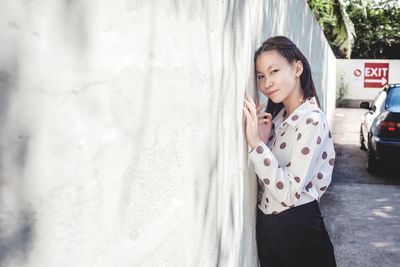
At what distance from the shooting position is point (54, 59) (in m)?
0.85

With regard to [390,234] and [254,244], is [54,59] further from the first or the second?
[390,234]

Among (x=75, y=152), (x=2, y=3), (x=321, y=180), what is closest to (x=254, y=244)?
(x=321, y=180)

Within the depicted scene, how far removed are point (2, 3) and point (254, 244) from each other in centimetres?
219

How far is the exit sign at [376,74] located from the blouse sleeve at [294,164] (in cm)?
2216

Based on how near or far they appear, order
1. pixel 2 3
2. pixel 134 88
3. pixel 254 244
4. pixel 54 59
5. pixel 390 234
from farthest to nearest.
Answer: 1. pixel 390 234
2. pixel 254 244
3. pixel 134 88
4. pixel 54 59
5. pixel 2 3

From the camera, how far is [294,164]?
217 cm

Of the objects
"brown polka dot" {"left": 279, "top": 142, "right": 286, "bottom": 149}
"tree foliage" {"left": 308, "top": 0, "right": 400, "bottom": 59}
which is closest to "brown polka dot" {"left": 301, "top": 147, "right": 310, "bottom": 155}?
"brown polka dot" {"left": 279, "top": 142, "right": 286, "bottom": 149}

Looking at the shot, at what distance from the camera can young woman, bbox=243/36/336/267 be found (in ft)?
7.14

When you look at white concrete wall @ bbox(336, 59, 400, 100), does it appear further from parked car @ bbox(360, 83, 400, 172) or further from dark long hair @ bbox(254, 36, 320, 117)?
dark long hair @ bbox(254, 36, 320, 117)

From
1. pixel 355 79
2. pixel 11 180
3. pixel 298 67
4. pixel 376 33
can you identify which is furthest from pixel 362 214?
pixel 376 33

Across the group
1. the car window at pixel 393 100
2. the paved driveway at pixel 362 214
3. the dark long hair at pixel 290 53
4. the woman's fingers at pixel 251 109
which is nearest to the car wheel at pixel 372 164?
the paved driveway at pixel 362 214

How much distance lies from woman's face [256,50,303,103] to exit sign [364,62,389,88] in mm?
21938

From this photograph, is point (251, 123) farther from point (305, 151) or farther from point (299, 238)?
point (299, 238)

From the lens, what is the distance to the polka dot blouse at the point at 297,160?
216 centimetres
